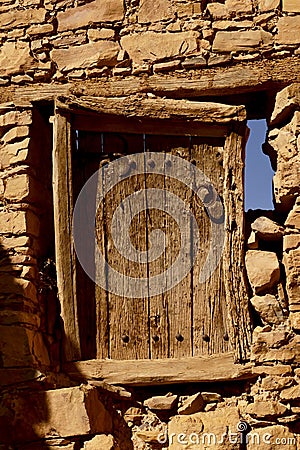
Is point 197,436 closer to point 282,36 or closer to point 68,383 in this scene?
point 68,383

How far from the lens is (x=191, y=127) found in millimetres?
4469

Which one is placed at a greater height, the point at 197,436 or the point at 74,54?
the point at 74,54

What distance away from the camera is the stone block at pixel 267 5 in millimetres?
4359

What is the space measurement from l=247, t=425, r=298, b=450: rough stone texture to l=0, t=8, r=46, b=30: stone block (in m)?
2.62

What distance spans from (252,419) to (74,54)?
226cm

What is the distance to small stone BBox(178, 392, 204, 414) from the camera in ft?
13.8

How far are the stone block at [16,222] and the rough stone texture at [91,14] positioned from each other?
1.12 m

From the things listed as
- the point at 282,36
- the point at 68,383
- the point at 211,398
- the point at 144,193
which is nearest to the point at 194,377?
the point at 211,398

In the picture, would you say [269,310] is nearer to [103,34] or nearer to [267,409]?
[267,409]

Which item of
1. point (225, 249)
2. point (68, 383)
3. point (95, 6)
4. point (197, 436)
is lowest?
point (197, 436)

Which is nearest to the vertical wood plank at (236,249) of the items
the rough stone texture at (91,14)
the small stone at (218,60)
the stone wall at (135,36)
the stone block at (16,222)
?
the small stone at (218,60)

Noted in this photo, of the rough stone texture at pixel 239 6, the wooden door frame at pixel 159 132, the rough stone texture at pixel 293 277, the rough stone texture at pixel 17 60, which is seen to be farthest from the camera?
the rough stone texture at pixel 17 60

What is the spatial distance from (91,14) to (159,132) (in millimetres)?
786

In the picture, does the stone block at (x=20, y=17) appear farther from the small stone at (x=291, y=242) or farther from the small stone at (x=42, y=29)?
the small stone at (x=291, y=242)
